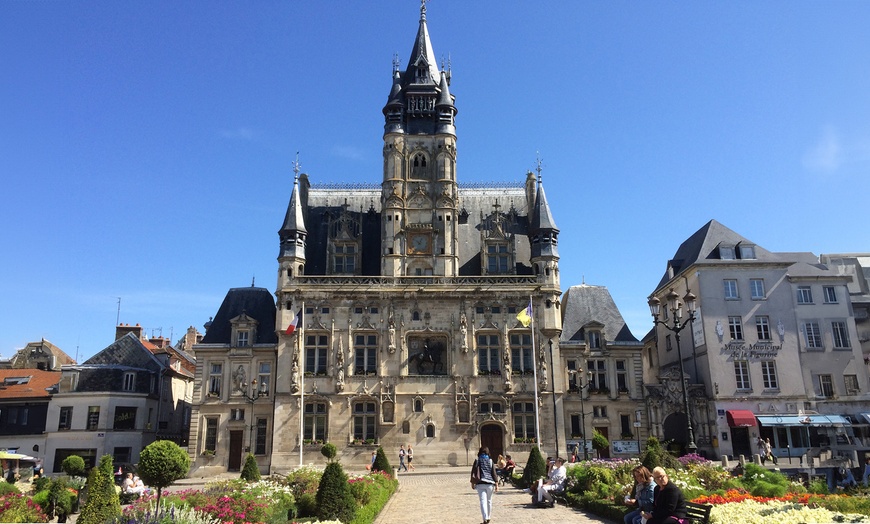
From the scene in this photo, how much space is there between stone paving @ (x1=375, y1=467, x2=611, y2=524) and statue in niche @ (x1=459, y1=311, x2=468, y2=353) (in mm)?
14535

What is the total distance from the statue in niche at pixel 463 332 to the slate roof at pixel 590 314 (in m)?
7.58

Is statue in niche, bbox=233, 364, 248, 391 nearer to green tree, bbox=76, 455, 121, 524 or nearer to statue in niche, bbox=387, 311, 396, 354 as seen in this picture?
statue in niche, bbox=387, 311, 396, 354

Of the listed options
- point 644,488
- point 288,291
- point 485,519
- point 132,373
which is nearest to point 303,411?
point 288,291

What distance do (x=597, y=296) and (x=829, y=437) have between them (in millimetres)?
18300

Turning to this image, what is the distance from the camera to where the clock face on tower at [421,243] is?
167 ft

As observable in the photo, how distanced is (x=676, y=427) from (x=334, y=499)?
39.4m

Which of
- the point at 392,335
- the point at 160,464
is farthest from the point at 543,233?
the point at 160,464

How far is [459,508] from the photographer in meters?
23.3

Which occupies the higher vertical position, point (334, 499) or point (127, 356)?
point (127, 356)

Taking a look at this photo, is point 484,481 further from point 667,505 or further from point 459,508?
point 667,505

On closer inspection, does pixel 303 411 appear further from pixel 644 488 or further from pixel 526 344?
pixel 644 488

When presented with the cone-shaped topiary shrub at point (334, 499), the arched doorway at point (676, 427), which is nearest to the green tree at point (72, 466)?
the cone-shaped topiary shrub at point (334, 499)

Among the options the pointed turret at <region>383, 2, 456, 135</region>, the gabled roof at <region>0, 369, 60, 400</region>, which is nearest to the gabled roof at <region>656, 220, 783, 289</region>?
the pointed turret at <region>383, 2, 456, 135</region>

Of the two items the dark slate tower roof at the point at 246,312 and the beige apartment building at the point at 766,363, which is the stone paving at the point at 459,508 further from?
the beige apartment building at the point at 766,363
